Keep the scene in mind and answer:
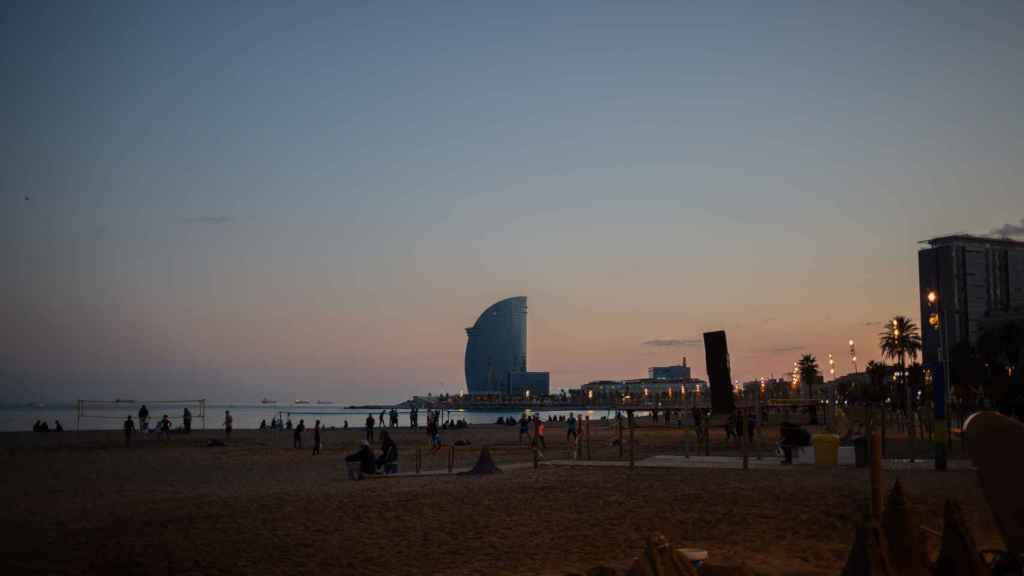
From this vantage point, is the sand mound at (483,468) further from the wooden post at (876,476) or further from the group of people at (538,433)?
the wooden post at (876,476)

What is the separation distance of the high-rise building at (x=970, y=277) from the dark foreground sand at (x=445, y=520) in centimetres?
12744

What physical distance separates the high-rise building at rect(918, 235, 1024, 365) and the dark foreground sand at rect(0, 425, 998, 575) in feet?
418

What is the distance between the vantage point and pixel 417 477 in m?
22.1

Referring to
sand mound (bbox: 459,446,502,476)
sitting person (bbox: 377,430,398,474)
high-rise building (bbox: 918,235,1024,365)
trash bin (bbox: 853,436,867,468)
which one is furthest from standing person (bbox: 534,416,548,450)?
high-rise building (bbox: 918,235,1024,365)

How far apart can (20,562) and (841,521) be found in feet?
37.4

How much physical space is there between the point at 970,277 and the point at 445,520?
14162 cm

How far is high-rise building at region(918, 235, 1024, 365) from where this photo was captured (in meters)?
132

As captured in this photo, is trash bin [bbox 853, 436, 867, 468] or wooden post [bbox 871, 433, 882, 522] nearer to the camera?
wooden post [bbox 871, 433, 882, 522]

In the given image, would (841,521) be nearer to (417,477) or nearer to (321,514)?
(321,514)

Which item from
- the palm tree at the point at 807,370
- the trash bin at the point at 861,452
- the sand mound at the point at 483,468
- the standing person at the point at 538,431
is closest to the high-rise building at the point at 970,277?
the palm tree at the point at 807,370

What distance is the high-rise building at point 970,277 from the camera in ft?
433

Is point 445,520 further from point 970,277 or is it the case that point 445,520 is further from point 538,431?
point 970,277

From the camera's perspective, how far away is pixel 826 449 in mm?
20984

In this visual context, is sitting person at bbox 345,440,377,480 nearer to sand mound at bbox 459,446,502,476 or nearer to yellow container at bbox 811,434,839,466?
sand mound at bbox 459,446,502,476
